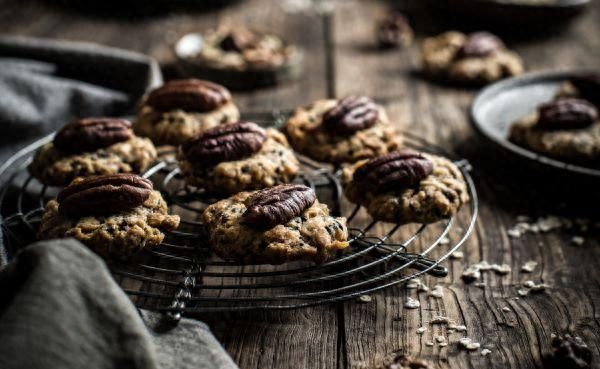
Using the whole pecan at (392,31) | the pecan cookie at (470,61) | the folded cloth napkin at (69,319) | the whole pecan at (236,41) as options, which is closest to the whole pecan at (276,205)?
the folded cloth napkin at (69,319)

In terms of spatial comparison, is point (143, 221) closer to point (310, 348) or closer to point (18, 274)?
point (18, 274)

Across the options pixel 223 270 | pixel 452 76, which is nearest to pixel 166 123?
pixel 223 270

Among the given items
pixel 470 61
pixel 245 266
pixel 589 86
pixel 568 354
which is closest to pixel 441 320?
pixel 568 354

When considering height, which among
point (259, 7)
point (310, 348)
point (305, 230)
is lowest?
point (310, 348)

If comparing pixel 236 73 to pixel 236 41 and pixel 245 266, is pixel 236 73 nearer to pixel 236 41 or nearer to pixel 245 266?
pixel 236 41

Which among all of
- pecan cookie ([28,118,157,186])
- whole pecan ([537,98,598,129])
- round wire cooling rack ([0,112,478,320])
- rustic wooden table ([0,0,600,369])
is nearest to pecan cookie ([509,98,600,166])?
whole pecan ([537,98,598,129])

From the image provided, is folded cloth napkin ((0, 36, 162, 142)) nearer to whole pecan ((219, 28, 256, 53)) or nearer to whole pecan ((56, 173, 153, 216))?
whole pecan ((219, 28, 256, 53))

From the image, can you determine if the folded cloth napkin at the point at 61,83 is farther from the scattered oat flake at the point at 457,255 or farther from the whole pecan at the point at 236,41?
the scattered oat flake at the point at 457,255
